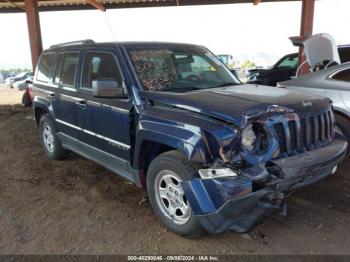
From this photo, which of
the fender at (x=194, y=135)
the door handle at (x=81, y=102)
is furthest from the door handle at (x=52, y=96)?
the fender at (x=194, y=135)

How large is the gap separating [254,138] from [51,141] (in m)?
3.99

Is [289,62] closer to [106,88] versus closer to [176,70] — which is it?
[176,70]

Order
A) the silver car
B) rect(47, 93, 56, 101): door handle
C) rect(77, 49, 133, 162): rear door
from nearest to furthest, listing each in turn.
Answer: rect(77, 49, 133, 162): rear door → the silver car → rect(47, 93, 56, 101): door handle

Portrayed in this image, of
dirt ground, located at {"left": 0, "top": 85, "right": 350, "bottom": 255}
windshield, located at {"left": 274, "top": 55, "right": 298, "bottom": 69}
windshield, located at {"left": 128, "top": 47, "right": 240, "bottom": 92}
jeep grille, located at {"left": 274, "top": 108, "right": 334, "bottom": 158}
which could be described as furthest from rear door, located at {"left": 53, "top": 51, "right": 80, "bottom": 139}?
windshield, located at {"left": 274, "top": 55, "right": 298, "bottom": 69}

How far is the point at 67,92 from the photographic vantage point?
189 inches

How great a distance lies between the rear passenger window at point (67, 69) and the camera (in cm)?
470

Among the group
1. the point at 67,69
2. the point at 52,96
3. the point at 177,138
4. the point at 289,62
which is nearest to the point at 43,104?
the point at 52,96

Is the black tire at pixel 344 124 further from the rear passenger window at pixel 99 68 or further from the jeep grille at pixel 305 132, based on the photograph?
the rear passenger window at pixel 99 68

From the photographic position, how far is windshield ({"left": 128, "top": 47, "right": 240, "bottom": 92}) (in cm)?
379

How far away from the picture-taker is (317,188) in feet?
14.4

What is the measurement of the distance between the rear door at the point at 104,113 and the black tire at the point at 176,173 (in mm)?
520

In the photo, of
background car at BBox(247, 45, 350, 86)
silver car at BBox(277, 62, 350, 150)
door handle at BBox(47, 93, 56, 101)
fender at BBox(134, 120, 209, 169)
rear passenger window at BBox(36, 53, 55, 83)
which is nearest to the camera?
fender at BBox(134, 120, 209, 169)

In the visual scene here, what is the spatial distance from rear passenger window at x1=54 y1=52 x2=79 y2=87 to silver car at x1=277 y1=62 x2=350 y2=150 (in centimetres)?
327

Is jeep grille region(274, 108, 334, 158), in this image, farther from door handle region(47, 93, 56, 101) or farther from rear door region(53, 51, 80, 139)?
door handle region(47, 93, 56, 101)
